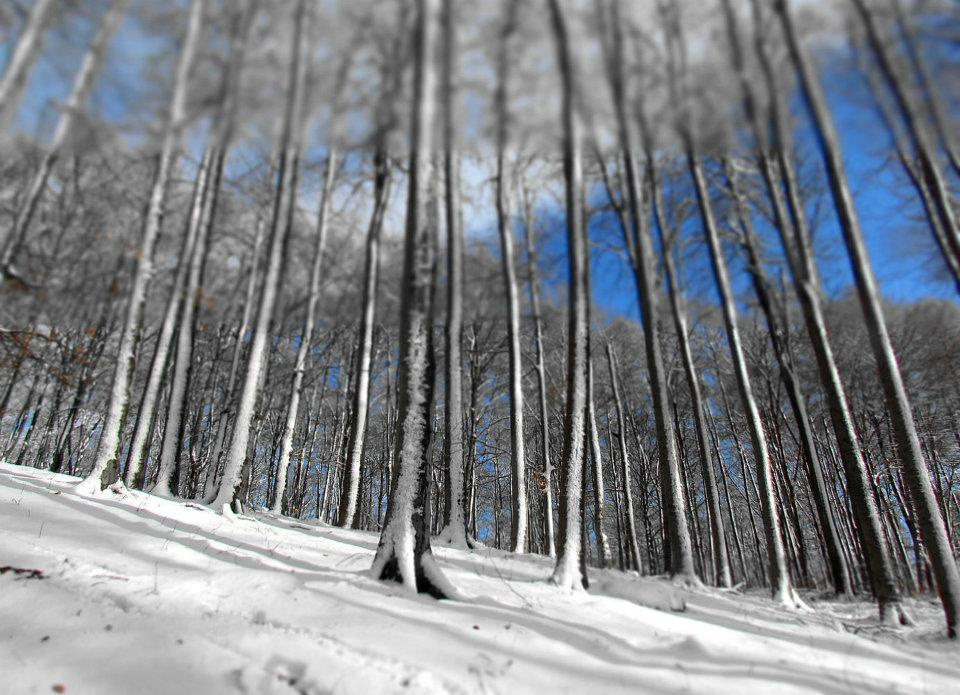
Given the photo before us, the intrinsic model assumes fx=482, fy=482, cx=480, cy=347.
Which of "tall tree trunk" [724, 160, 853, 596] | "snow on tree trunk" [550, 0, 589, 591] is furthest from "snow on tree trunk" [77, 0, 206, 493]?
"tall tree trunk" [724, 160, 853, 596]

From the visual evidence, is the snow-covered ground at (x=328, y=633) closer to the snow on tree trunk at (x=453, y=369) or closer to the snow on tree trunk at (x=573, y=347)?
the snow on tree trunk at (x=573, y=347)

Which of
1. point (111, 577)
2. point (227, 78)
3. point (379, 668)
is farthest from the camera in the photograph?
point (227, 78)

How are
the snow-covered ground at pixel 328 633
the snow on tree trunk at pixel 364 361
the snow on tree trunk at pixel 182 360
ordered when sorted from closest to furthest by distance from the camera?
the snow-covered ground at pixel 328 633 < the snow on tree trunk at pixel 182 360 < the snow on tree trunk at pixel 364 361

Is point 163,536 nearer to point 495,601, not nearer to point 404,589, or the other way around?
point 404,589

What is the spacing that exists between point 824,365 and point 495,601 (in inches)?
245

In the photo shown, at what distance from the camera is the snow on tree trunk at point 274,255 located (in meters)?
7.42

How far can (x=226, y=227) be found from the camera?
12.7m

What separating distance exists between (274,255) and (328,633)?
23.0 ft

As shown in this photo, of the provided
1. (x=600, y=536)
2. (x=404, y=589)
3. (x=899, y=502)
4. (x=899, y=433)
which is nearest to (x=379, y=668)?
(x=404, y=589)

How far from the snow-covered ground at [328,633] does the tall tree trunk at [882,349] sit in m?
0.85

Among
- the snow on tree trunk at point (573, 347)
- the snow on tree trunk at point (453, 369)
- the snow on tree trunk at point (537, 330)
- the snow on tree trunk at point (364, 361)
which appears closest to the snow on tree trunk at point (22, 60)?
the snow on tree trunk at point (453, 369)

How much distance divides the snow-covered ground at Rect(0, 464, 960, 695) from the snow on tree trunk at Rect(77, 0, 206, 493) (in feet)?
3.79

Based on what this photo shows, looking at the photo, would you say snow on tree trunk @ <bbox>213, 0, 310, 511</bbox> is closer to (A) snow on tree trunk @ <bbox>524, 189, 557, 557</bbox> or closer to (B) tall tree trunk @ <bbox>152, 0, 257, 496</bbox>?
(B) tall tree trunk @ <bbox>152, 0, 257, 496</bbox>

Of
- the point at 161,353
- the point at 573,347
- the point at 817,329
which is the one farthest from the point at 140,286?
the point at 817,329
